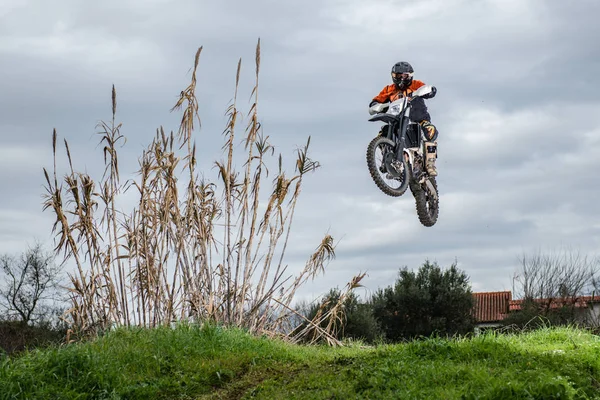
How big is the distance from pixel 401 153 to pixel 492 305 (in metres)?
23.8

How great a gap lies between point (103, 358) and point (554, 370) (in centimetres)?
438

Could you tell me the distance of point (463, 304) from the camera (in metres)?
21.9

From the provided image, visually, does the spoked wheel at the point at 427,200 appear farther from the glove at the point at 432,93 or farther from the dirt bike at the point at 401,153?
the glove at the point at 432,93

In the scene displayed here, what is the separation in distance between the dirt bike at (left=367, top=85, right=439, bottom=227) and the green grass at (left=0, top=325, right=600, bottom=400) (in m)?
1.60

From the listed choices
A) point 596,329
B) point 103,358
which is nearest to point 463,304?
point 596,329

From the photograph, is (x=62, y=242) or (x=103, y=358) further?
(x=62, y=242)

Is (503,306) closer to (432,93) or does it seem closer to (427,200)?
(427,200)

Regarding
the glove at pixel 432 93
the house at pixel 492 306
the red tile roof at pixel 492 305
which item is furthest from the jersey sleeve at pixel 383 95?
the red tile roof at pixel 492 305

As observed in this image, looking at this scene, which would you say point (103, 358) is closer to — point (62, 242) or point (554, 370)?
point (62, 242)

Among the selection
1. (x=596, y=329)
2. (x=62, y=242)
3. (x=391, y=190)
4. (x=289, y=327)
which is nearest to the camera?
(x=391, y=190)

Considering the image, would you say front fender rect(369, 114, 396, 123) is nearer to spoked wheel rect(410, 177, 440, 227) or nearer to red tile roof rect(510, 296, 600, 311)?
spoked wheel rect(410, 177, 440, 227)

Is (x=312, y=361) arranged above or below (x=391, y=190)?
below

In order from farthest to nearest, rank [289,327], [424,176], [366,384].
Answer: [289,327] → [424,176] → [366,384]

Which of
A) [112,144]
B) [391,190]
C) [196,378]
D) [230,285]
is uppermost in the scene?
[112,144]
